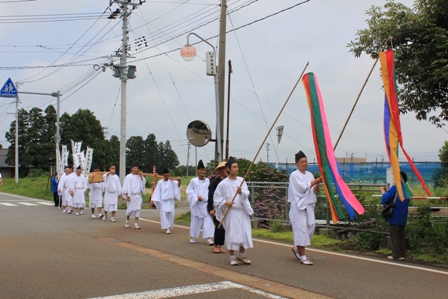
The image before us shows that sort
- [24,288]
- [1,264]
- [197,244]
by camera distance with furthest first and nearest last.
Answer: [197,244], [1,264], [24,288]

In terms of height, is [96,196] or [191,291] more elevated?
[96,196]

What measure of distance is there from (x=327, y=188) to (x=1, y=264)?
5404mm

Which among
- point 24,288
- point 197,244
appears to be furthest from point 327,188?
point 24,288

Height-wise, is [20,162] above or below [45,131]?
below

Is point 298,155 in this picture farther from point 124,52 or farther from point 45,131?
point 45,131

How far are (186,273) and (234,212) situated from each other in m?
1.44

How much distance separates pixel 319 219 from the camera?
1241cm

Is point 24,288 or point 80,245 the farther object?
point 80,245

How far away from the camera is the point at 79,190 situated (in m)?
20.2

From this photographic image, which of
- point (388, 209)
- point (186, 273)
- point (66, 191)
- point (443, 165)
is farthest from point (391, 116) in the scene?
point (443, 165)

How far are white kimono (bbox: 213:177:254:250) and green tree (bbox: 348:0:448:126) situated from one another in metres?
3.58

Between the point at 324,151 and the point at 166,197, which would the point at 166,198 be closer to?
the point at 166,197

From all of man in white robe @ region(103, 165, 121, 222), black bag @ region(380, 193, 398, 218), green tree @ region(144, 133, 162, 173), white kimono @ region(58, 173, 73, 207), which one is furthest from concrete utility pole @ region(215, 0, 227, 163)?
green tree @ region(144, 133, 162, 173)

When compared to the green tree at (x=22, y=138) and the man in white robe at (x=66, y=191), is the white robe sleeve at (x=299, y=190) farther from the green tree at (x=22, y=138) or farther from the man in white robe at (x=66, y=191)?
the green tree at (x=22, y=138)
